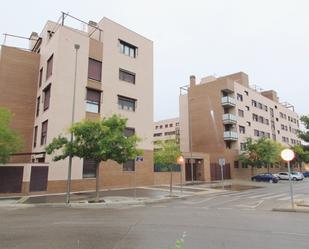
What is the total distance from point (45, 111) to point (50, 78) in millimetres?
3142

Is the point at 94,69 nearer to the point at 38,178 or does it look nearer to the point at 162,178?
the point at 38,178

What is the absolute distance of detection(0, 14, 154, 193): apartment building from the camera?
2316 cm

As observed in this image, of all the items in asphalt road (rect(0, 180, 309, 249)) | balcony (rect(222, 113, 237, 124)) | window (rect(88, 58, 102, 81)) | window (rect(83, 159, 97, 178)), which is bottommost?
asphalt road (rect(0, 180, 309, 249))

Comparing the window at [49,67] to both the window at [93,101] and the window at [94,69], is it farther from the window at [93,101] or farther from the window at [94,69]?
the window at [93,101]

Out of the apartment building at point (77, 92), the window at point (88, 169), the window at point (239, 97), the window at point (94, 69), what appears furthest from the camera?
the window at point (239, 97)

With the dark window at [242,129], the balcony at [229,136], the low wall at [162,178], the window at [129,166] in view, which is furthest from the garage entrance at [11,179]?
the dark window at [242,129]

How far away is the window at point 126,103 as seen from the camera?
28806 mm

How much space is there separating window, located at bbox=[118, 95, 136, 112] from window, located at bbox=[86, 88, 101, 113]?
2.64 metres

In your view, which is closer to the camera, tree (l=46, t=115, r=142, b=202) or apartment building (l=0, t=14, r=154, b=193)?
tree (l=46, t=115, r=142, b=202)

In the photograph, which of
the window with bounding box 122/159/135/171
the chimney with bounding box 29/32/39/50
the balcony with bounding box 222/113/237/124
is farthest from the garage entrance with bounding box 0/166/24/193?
the balcony with bounding box 222/113/237/124

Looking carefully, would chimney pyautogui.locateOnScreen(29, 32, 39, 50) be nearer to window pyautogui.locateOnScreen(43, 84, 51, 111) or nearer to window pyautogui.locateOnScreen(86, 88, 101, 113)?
window pyautogui.locateOnScreen(43, 84, 51, 111)

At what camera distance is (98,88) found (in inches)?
1049

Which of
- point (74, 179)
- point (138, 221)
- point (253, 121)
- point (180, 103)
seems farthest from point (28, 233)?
point (253, 121)

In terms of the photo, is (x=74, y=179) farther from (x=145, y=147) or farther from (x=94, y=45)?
(x=94, y=45)
